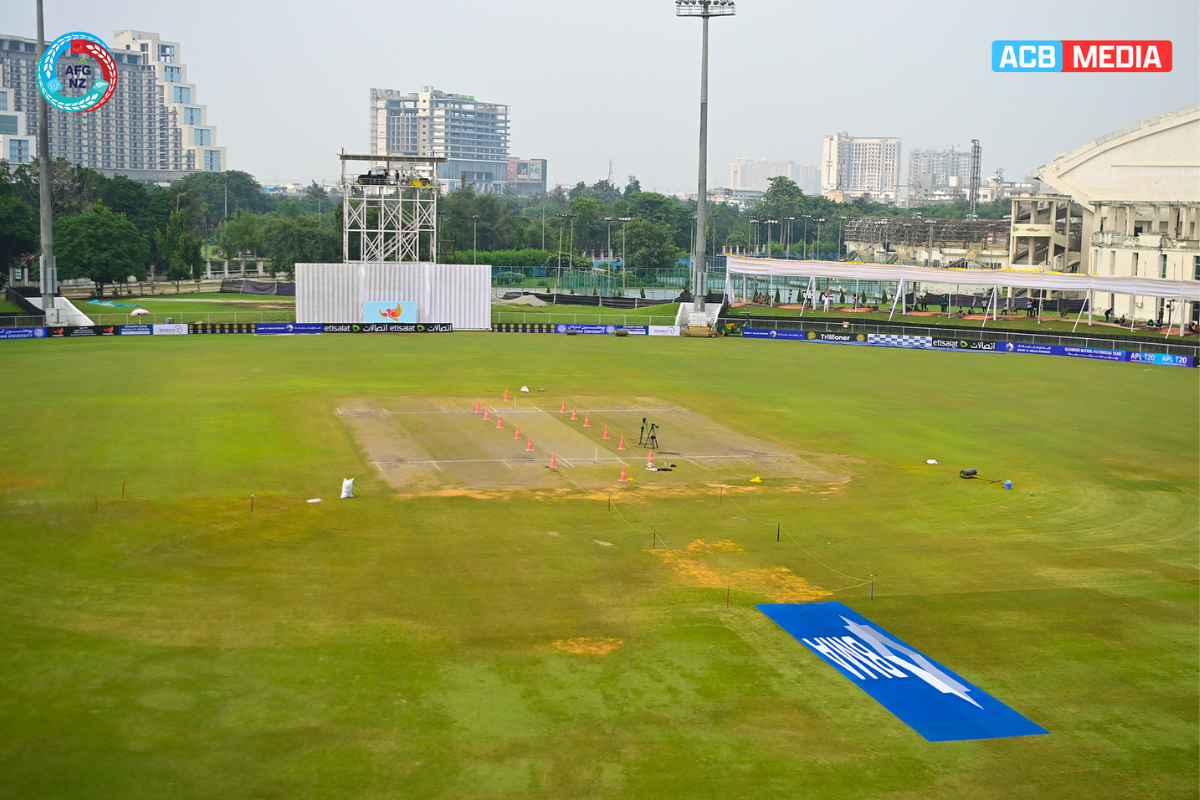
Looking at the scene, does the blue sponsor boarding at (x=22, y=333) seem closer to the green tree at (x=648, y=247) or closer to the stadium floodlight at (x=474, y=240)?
the stadium floodlight at (x=474, y=240)

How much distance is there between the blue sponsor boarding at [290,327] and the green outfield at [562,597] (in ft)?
102

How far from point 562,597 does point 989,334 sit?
60498 millimetres

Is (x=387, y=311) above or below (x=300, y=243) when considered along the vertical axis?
below

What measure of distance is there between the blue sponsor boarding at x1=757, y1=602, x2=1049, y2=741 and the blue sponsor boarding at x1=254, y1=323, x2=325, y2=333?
189 feet

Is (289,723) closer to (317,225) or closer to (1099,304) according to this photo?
(1099,304)

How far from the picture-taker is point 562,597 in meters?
19.3

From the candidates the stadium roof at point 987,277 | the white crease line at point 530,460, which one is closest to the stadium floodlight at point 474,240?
the stadium roof at point 987,277

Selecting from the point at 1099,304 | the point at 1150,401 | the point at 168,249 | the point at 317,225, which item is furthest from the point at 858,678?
the point at 317,225

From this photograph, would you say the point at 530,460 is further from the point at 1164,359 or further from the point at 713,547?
the point at 1164,359

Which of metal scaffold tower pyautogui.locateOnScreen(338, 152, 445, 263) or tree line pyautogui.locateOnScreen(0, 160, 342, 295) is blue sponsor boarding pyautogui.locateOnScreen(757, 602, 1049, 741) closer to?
metal scaffold tower pyautogui.locateOnScreen(338, 152, 445, 263)

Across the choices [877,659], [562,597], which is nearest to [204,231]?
[562,597]

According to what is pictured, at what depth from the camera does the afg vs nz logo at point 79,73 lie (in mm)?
54344

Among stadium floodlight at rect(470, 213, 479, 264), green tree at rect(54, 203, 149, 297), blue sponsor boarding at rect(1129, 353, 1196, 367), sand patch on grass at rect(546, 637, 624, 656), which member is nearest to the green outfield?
sand patch on grass at rect(546, 637, 624, 656)

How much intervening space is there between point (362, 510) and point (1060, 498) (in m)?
18.7
